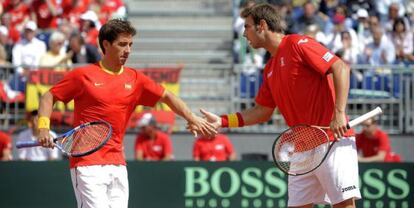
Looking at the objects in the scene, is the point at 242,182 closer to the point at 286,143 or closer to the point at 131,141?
the point at 131,141

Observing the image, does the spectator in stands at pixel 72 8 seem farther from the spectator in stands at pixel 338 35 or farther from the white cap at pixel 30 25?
the spectator in stands at pixel 338 35

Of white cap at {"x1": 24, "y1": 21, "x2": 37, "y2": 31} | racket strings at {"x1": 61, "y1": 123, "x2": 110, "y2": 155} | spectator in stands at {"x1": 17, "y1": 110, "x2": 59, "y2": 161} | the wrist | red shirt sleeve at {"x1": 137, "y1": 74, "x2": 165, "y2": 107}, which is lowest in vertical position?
spectator in stands at {"x1": 17, "y1": 110, "x2": 59, "y2": 161}

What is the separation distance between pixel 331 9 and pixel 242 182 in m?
6.15

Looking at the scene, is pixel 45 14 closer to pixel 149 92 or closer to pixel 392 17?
pixel 392 17

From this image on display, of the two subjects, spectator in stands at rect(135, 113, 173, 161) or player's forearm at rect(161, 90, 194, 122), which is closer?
player's forearm at rect(161, 90, 194, 122)

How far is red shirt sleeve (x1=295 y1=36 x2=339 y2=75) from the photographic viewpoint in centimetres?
859

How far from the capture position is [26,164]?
1364 centimetres

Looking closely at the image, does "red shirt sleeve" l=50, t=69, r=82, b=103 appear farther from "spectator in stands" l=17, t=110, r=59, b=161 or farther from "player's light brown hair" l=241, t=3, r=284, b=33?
"spectator in stands" l=17, t=110, r=59, b=161

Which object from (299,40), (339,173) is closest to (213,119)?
(299,40)

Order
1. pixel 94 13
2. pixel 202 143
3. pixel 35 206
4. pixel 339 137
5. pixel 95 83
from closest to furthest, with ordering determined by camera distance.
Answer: pixel 339 137 < pixel 95 83 < pixel 35 206 < pixel 202 143 < pixel 94 13

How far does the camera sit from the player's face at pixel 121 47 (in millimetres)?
9242

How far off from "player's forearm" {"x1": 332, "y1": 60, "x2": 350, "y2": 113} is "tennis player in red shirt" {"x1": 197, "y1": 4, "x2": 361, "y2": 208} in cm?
7

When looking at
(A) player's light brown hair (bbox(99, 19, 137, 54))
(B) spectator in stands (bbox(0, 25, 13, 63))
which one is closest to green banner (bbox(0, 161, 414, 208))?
(B) spectator in stands (bbox(0, 25, 13, 63))

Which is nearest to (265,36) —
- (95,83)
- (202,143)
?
(95,83)
